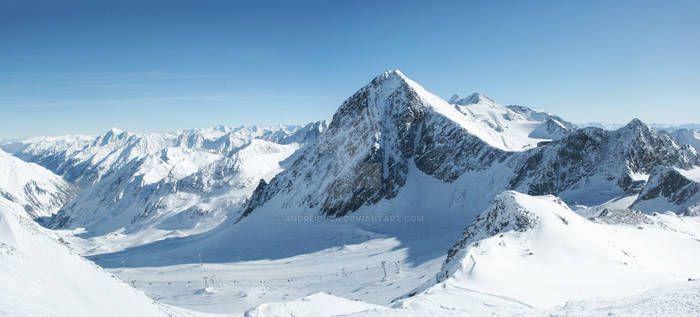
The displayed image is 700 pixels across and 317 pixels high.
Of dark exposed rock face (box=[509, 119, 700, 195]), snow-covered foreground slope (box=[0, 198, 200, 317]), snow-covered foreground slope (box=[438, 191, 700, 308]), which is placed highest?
dark exposed rock face (box=[509, 119, 700, 195])

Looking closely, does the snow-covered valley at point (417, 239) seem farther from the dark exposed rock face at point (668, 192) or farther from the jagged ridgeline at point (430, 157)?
the jagged ridgeline at point (430, 157)

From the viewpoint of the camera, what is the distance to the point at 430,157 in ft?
301

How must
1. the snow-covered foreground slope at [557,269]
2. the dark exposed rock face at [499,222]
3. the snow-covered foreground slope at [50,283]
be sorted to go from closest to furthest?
the snow-covered foreground slope at [50,283], the snow-covered foreground slope at [557,269], the dark exposed rock face at [499,222]

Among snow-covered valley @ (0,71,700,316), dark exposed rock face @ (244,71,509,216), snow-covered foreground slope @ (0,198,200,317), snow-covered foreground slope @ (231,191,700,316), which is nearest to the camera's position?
snow-covered foreground slope @ (0,198,200,317)

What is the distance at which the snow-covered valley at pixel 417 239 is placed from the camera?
18.1 meters

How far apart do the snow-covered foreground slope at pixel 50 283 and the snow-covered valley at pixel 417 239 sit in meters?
0.10

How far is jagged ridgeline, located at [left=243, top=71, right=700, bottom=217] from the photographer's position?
65125mm

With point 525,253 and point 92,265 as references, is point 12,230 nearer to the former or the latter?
point 92,265

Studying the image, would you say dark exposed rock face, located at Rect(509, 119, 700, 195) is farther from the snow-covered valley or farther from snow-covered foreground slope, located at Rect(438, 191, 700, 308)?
snow-covered foreground slope, located at Rect(438, 191, 700, 308)

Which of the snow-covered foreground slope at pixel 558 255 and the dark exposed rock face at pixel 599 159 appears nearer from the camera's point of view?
the snow-covered foreground slope at pixel 558 255

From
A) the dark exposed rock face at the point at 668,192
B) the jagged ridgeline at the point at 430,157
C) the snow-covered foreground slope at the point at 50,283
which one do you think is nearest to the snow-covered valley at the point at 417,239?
the snow-covered foreground slope at the point at 50,283

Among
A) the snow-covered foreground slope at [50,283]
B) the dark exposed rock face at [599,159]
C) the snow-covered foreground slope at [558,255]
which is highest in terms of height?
the dark exposed rock face at [599,159]

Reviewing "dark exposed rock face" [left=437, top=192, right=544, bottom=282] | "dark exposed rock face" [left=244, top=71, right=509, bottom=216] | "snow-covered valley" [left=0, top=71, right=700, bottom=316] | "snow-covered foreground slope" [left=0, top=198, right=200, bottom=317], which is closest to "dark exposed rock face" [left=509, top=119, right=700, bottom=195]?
"snow-covered valley" [left=0, top=71, right=700, bottom=316]

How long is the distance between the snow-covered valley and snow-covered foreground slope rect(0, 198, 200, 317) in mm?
102
